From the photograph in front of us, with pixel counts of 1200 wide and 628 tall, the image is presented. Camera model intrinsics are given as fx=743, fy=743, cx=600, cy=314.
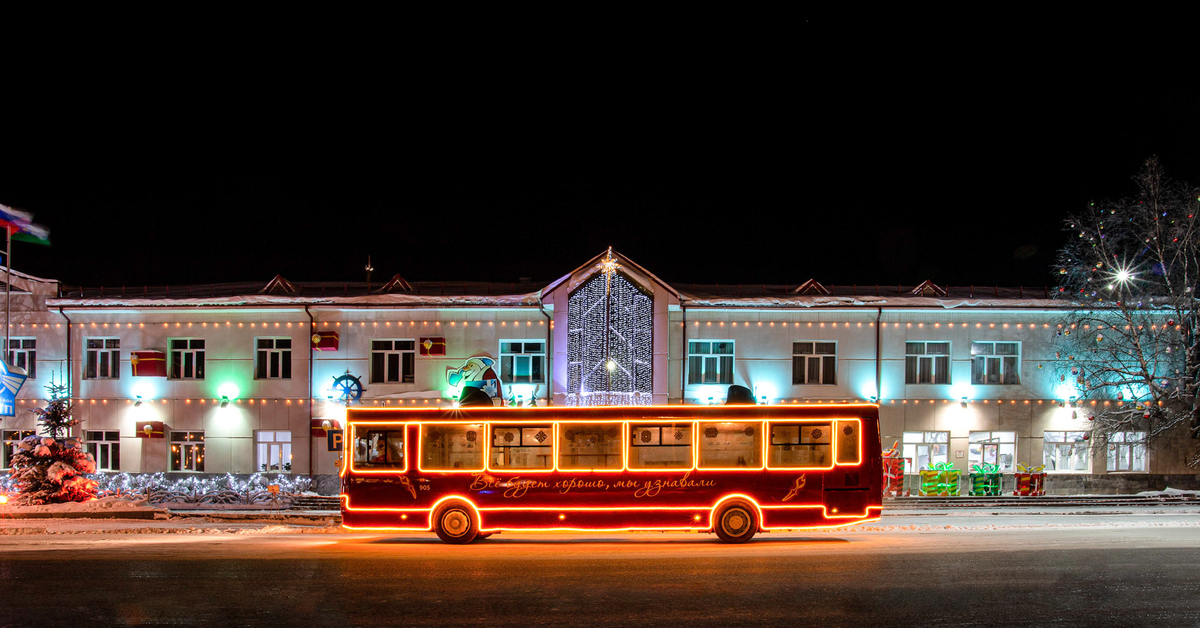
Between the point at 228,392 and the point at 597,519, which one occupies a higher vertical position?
the point at 228,392

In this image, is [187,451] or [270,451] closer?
[270,451]

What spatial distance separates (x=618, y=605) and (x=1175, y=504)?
21.0 m

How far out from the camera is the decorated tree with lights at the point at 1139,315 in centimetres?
2347

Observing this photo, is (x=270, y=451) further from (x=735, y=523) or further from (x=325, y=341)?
(x=735, y=523)

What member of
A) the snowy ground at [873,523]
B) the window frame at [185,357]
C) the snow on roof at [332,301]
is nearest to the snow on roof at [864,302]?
the snow on roof at [332,301]

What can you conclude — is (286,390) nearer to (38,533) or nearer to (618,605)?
(38,533)

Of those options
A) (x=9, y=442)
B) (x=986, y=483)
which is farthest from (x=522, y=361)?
(x=9, y=442)

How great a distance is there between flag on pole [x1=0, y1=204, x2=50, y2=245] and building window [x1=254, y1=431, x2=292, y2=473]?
9.05 meters

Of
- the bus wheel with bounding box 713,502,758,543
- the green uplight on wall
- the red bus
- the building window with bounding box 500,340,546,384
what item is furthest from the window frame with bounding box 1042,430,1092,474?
the green uplight on wall

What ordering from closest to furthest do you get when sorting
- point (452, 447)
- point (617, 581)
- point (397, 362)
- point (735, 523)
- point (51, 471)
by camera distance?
point (617, 581) < point (735, 523) < point (452, 447) < point (51, 471) < point (397, 362)

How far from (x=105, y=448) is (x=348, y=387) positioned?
9.31m

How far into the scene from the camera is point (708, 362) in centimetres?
2584

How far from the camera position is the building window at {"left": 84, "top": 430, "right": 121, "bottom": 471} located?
85.9ft

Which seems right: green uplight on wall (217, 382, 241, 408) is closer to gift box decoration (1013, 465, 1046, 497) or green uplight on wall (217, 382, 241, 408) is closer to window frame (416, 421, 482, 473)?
window frame (416, 421, 482, 473)
